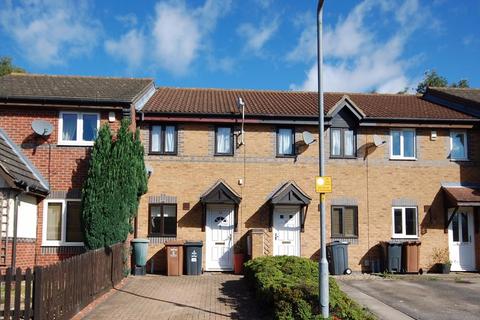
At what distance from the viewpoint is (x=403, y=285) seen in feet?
48.4

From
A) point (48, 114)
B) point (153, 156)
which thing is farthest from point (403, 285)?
point (48, 114)

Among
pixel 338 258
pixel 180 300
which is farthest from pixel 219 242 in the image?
pixel 180 300

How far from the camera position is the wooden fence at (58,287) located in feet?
25.9

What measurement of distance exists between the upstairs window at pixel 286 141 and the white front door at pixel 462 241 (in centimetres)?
620

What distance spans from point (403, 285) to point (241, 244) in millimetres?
5514

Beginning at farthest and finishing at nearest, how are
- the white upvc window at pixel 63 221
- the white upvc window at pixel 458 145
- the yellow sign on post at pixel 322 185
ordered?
1. the white upvc window at pixel 458 145
2. the white upvc window at pixel 63 221
3. the yellow sign on post at pixel 322 185

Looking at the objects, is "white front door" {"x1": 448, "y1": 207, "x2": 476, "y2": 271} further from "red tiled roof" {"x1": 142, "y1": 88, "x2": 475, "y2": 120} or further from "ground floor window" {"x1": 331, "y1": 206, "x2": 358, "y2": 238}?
"red tiled roof" {"x1": 142, "y1": 88, "x2": 475, "y2": 120}

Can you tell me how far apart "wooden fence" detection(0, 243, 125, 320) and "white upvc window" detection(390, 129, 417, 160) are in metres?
11.1

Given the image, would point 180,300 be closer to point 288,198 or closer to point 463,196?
point 288,198

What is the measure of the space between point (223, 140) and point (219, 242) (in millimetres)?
3583

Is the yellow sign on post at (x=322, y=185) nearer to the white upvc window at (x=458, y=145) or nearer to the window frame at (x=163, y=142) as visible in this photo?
the window frame at (x=163, y=142)

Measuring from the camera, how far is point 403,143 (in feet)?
61.6

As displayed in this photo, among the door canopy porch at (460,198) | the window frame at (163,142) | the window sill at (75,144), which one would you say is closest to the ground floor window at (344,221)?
the door canopy porch at (460,198)

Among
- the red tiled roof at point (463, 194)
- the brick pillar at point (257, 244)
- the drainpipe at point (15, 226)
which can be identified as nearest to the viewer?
the drainpipe at point (15, 226)
